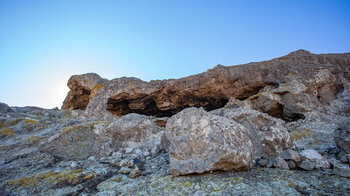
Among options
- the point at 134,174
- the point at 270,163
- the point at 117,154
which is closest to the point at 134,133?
the point at 117,154

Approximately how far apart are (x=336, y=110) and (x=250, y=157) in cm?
727

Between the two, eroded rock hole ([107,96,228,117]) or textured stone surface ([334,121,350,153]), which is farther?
eroded rock hole ([107,96,228,117])

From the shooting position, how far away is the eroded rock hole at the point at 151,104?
12750 millimetres

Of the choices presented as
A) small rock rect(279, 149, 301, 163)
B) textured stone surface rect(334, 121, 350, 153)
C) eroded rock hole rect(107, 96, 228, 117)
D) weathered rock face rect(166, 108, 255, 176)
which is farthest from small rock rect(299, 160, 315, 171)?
eroded rock hole rect(107, 96, 228, 117)

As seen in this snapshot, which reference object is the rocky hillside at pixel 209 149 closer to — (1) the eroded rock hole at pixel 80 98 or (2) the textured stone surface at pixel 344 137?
(2) the textured stone surface at pixel 344 137

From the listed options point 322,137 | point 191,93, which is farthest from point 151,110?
point 322,137

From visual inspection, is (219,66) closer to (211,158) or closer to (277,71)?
(277,71)

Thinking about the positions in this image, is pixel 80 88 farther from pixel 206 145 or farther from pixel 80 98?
pixel 206 145

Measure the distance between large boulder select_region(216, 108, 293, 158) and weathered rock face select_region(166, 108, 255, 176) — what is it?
2.83 feet

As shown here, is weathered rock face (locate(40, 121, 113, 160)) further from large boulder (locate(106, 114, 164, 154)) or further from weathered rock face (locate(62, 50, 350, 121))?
weathered rock face (locate(62, 50, 350, 121))

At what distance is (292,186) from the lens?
8.17 feet

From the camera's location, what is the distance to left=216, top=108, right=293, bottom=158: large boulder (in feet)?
13.3

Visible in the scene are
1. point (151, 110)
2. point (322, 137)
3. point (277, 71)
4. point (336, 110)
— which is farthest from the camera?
point (151, 110)

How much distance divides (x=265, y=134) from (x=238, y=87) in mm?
7294
